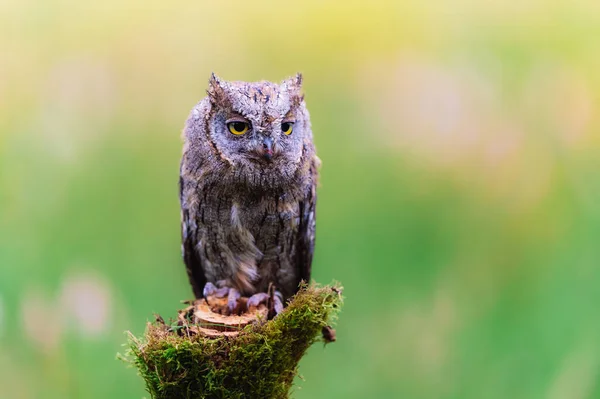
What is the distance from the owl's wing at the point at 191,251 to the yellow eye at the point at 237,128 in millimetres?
327

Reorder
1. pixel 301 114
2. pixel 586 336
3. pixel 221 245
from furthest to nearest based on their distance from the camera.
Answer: pixel 586 336, pixel 221 245, pixel 301 114

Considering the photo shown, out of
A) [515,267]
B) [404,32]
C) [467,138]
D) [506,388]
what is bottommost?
[506,388]

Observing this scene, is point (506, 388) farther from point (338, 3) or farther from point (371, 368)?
point (338, 3)

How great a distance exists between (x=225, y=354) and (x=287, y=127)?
69cm

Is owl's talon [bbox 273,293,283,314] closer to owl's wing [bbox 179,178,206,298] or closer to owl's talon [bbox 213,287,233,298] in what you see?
owl's talon [bbox 213,287,233,298]

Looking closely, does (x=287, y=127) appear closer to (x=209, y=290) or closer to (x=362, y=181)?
(x=209, y=290)

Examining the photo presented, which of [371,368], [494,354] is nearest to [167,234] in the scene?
[371,368]

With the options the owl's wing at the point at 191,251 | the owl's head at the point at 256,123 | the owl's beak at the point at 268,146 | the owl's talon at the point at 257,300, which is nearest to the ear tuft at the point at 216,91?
the owl's head at the point at 256,123

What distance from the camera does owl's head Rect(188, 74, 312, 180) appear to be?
1.40 meters

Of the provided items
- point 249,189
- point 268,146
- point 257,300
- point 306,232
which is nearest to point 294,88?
point 268,146

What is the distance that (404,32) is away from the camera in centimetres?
210

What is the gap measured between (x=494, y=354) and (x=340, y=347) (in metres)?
0.68

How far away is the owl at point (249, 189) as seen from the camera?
1433mm

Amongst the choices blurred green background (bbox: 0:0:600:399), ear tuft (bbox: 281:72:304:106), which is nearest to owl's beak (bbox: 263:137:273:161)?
ear tuft (bbox: 281:72:304:106)
